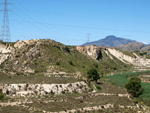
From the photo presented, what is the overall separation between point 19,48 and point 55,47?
64.6 feet

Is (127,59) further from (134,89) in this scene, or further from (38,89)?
(38,89)

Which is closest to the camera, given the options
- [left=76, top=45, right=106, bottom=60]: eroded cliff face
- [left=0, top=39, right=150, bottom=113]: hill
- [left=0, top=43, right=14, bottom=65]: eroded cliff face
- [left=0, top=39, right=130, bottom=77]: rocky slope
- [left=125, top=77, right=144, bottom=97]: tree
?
[left=0, top=39, right=150, bottom=113]: hill

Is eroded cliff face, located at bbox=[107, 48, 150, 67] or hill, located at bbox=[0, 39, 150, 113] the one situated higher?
eroded cliff face, located at bbox=[107, 48, 150, 67]

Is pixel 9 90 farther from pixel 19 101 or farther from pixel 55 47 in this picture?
pixel 55 47

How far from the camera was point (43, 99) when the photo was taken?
193ft

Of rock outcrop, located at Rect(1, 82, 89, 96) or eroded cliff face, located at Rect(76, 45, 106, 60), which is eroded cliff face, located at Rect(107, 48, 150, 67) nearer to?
eroded cliff face, located at Rect(76, 45, 106, 60)

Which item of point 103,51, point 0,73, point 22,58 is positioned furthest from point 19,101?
point 103,51

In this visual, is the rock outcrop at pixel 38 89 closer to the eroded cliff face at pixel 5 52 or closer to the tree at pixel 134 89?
the tree at pixel 134 89

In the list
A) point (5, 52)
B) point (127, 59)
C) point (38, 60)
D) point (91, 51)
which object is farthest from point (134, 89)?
point (127, 59)

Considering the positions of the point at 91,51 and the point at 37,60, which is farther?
the point at 91,51

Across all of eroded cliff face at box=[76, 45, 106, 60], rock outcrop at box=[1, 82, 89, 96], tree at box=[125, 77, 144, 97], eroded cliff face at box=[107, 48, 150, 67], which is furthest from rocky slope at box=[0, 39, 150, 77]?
eroded cliff face at box=[107, 48, 150, 67]

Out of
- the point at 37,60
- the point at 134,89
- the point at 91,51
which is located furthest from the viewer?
the point at 91,51

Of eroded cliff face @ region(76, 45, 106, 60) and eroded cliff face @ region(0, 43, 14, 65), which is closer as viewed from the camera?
eroded cliff face @ region(0, 43, 14, 65)

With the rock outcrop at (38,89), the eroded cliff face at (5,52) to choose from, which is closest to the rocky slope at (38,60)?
the eroded cliff face at (5,52)
